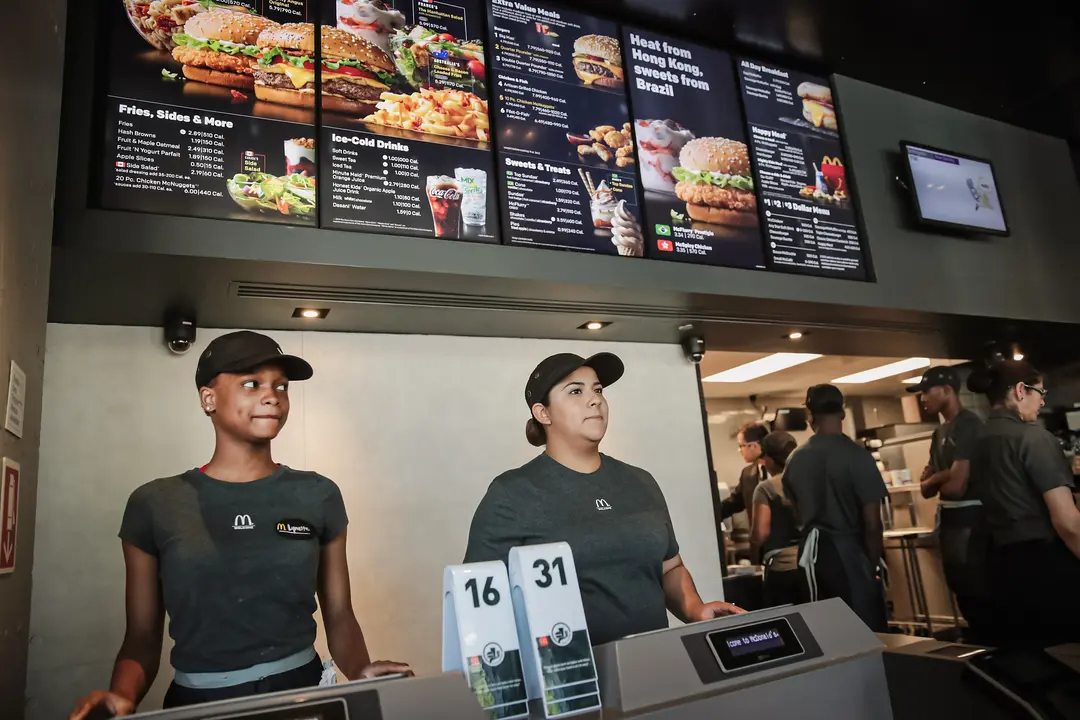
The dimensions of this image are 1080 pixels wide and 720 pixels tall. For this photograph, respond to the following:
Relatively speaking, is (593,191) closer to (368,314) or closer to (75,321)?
(368,314)

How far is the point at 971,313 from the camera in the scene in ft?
12.3

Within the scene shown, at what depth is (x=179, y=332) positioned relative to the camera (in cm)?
271

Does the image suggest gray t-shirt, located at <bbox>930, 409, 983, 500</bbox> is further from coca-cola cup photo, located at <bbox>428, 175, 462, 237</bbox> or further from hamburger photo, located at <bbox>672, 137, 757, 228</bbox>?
coca-cola cup photo, located at <bbox>428, 175, 462, 237</bbox>

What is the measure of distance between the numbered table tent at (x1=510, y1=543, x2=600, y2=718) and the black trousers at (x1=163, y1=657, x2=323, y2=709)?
2.35 ft

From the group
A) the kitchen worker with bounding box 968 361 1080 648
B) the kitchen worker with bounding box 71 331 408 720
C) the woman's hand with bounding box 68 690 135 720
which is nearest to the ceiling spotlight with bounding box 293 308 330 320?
the kitchen worker with bounding box 71 331 408 720

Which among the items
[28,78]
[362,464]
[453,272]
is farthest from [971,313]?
[28,78]

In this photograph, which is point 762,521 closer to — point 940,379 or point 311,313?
point 940,379

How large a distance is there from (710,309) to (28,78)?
2450 mm

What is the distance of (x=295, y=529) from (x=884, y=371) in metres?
5.57

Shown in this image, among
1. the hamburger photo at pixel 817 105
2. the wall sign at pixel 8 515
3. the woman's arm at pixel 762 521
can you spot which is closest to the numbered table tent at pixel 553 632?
the wall sign at pixel 8 515

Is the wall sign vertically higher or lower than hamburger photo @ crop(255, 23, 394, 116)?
lower

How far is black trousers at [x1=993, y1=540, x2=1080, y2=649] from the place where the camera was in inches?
106

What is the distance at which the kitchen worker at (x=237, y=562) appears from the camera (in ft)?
5.22

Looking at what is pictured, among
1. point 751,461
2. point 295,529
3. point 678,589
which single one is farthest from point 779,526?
point 295,529
